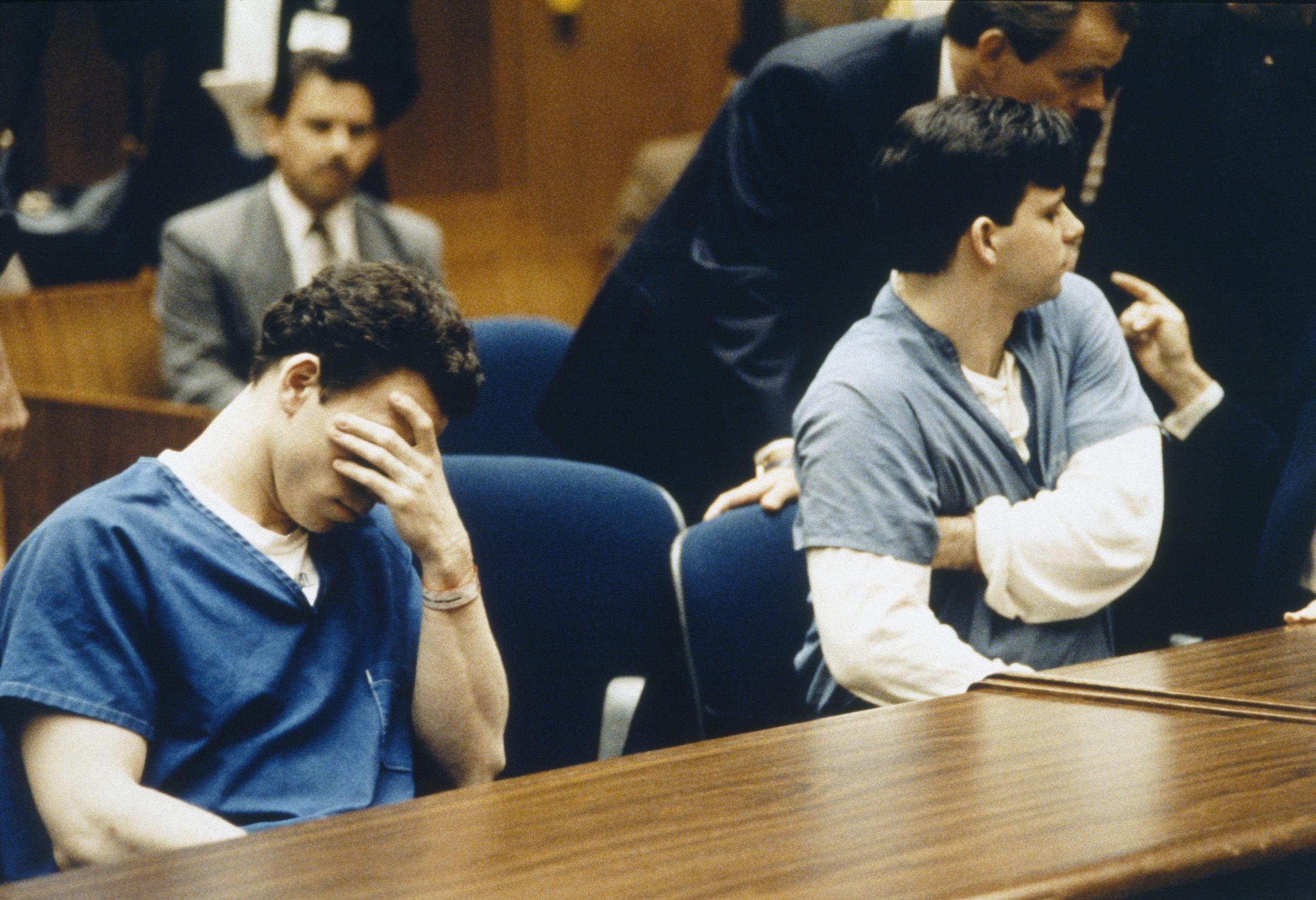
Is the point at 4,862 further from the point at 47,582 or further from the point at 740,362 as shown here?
the point at 740,362

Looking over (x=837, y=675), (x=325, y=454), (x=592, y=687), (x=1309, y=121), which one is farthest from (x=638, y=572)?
(x=1309, y=121)

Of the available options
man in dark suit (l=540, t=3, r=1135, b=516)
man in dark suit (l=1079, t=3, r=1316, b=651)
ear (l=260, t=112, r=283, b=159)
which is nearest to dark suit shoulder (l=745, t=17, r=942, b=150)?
man in dark suit (l=540, t=3, r=1135, b=516)

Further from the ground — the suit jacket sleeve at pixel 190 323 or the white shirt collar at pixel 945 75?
the white shirt collar at pixel 945 75

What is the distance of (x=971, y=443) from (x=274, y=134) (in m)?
2.02

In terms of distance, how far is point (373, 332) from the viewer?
4.63ft

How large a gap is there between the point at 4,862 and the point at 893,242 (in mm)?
1165

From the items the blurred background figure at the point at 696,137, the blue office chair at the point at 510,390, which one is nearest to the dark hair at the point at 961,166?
the blue office chair at the point at 510,390

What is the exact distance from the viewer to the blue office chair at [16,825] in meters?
1.28

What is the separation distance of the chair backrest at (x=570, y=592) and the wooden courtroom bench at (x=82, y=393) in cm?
101

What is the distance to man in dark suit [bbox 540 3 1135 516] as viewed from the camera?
2.14m

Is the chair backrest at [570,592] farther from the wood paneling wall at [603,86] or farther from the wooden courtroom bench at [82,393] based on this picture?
the wood paneling wall at [603,86]

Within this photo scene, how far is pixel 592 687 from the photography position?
1984mm

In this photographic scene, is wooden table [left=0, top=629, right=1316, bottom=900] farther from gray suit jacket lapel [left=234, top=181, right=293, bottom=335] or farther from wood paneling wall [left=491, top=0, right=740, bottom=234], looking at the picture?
wood paneling wall [left=491, top=0, right=740, bottom=234]

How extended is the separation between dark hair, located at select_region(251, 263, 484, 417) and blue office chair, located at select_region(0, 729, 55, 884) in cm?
41
